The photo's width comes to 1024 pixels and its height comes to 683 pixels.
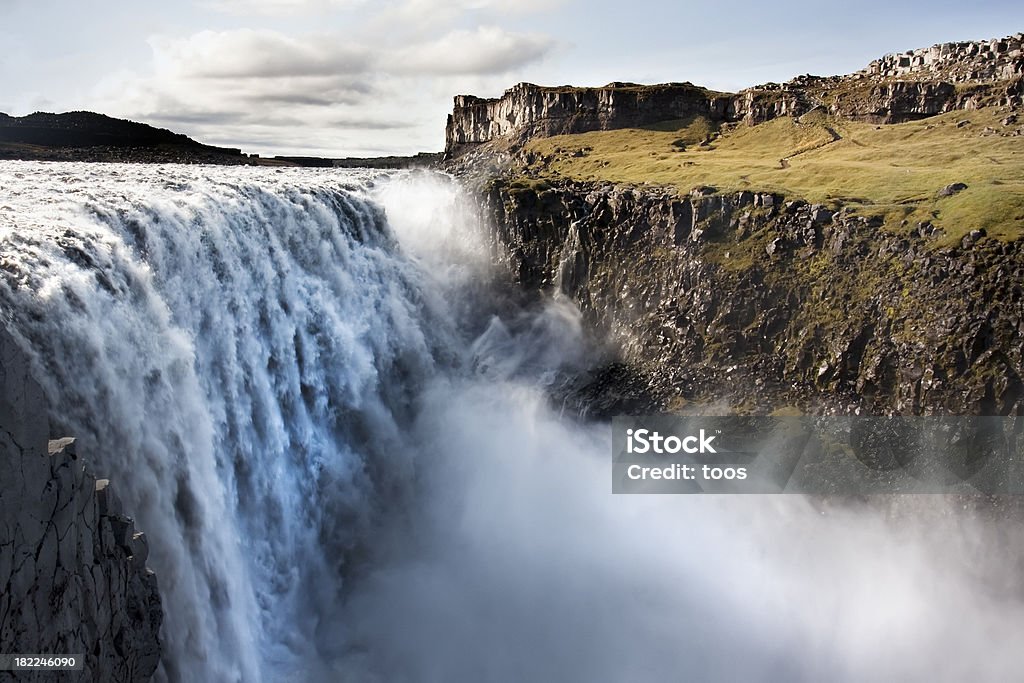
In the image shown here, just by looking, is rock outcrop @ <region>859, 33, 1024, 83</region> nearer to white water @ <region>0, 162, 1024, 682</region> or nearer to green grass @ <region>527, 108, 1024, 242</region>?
green grass @ <region>527, 108, 1024, 242</region>

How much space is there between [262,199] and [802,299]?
3673 centimetres

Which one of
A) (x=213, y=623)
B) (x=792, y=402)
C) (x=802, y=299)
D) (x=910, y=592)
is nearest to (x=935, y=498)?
(x=910, y=592)

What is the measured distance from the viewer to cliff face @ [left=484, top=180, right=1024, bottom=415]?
45.6 metres

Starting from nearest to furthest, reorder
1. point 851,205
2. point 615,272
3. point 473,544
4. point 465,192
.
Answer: point 473,544 → point 851,205 → point 615,272 → point 465,192

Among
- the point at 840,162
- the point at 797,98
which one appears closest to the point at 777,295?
the point at 840,162

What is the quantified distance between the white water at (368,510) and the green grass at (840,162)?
72.4 feet

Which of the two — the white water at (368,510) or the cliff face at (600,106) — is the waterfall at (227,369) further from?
the cliff face at (600,106)

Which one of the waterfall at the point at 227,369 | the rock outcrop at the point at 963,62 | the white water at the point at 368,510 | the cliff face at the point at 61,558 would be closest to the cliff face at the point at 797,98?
the rock outcrop at the point at 963,62

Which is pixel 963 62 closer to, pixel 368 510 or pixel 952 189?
pixel 952 189

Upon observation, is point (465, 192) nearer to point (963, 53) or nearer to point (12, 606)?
point (12, 606)

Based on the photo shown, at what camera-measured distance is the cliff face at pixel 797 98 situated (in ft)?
279

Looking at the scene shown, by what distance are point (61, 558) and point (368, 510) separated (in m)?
28.7

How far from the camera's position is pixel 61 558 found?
18188 millimetres

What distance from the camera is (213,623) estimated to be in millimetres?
29375
